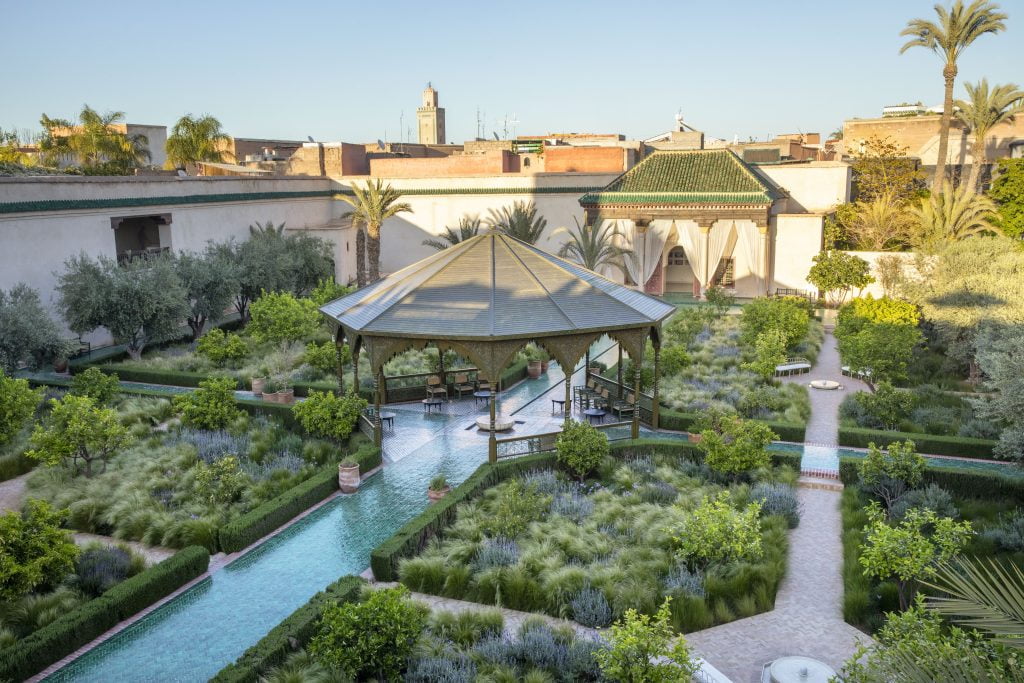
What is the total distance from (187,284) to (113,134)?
23.2 meters

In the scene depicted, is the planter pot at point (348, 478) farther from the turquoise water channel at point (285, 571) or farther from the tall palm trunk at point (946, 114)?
the tall palm trunk at point (946, 114)

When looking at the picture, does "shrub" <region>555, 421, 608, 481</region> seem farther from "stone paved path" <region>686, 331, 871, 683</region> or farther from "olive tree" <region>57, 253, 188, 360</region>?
"olive tree" <region>57, 253, 188, 360</region>

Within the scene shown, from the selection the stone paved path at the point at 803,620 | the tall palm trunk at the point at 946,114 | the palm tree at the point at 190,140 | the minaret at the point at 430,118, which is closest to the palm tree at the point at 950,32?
the tall palm trunk at the point at 946,114

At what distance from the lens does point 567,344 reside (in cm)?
1444

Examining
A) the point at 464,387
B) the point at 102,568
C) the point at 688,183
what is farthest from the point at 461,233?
the point at 102,568

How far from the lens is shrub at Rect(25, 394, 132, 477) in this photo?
44.9ft

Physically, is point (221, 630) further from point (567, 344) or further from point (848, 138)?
point (848, 138)

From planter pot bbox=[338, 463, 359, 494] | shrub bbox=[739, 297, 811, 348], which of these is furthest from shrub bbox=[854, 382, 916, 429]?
planter pot bbox=[338, 463, 359, 494]

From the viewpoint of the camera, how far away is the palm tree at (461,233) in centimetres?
3117

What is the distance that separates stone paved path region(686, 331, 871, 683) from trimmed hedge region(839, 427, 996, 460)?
7.84 ft

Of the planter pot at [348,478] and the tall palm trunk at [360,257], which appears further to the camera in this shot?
the tall palm trunk at [360,257]

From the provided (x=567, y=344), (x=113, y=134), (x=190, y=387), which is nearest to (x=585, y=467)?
(x=567, y=344)

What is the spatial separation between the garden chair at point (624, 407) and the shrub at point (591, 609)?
7066 millimetres

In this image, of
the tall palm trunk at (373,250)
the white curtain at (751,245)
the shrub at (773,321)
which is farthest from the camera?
the white curtain at (751,245)
